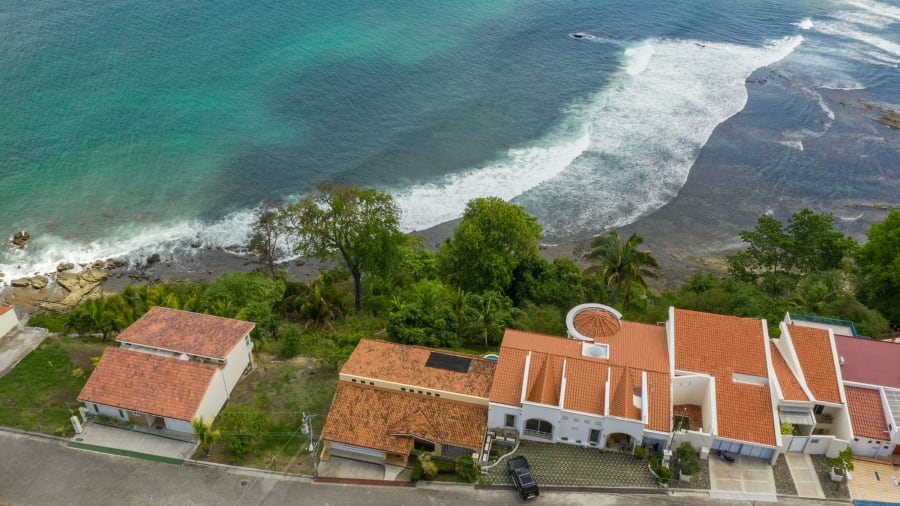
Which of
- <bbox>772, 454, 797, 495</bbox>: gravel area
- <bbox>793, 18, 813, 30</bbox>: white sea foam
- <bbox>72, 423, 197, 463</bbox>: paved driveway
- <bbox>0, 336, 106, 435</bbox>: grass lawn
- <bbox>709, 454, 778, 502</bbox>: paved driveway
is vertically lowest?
<bbox>793, 18, 813, 30</bbox>: white sea foam

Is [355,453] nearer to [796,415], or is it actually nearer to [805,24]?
[796,415]

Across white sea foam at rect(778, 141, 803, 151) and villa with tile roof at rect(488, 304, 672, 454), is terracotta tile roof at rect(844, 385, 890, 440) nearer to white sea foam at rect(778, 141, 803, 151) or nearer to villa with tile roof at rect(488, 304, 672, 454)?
villa with tile roof at rect(488, 304, 672, 454)

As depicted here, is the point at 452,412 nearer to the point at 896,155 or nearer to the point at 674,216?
the point at 674,216

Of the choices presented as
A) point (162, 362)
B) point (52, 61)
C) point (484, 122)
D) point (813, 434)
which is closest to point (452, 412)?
point (162, 362)

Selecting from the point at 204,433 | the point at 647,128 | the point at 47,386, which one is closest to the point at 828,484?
the point at 204,433

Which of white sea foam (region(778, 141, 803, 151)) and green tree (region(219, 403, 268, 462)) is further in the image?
white sea foam (region(778, 141, 803, 151))

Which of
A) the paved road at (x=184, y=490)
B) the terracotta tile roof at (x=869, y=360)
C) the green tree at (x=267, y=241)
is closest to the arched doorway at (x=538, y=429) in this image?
the paved road at (x=184, y=490)

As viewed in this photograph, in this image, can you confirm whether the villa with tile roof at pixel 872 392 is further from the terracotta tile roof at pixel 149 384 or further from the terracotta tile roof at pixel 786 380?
the terracotta tile roof at pixel 149 384

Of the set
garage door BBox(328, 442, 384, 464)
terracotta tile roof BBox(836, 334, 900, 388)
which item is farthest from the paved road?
terracotta tile roof BBox(836, 334, 900, 388)
